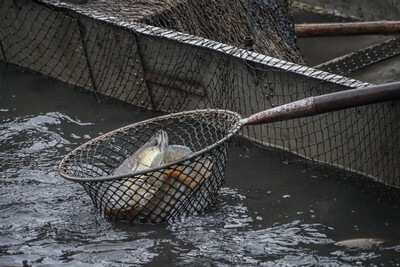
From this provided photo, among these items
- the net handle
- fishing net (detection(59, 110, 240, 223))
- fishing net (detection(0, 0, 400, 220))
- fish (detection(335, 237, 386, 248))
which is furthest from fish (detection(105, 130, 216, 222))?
fish (detection(335, 237, 386, 248))

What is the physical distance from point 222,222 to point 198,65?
2378 millimetres

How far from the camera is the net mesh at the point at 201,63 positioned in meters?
8.11

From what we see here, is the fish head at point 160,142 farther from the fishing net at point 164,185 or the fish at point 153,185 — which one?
the fishing net at point 164,185

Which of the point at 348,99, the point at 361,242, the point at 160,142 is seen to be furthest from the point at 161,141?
the point at 361,242

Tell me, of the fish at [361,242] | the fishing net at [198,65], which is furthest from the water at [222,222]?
the fishing net at [198,65]

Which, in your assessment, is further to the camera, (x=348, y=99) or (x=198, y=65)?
(x=198, y=65)

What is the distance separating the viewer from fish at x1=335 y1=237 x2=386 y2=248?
23.3 feet

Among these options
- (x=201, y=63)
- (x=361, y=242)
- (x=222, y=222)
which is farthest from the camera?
(x=201, y=63)

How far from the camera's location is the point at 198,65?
934cm

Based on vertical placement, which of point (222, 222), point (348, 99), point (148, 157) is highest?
point (348, 99)

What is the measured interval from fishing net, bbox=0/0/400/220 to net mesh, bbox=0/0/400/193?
0.01 m

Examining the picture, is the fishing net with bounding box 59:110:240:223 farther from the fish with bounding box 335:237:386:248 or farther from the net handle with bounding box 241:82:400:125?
the fish with bounding box 335:237:386:248

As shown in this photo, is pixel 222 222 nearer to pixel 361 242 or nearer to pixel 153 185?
pixel 153 185

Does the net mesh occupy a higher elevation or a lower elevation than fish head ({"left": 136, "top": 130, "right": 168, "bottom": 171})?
higher
